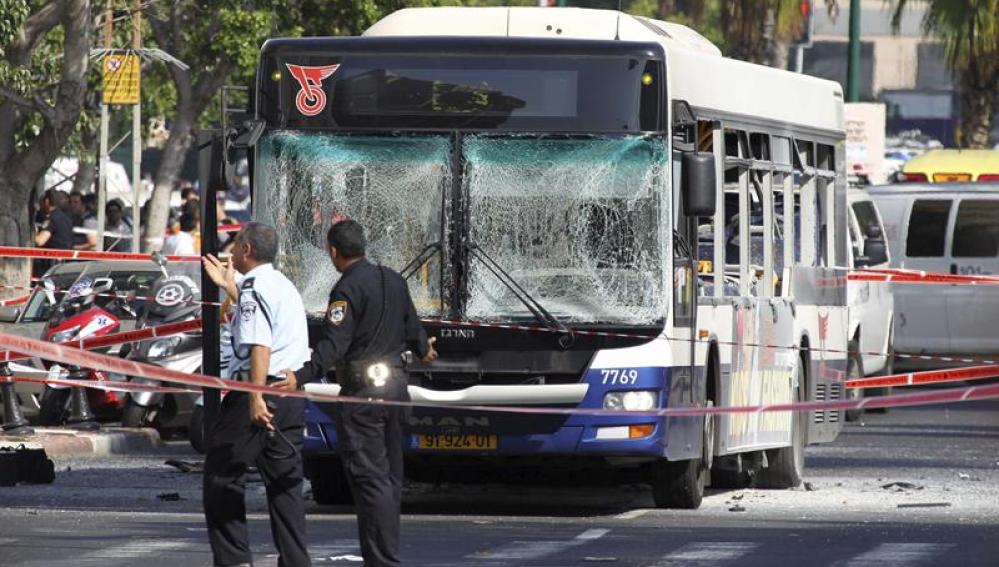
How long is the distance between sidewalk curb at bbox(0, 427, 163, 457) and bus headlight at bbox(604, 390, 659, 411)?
19.0ft

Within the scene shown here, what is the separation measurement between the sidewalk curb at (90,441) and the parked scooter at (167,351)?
1.52 ft

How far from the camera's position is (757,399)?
1588cm

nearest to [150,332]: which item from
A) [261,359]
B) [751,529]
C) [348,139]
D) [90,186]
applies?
[348,139]

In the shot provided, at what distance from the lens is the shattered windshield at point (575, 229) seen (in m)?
13.5

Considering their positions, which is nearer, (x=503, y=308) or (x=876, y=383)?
(x=503, y=308)

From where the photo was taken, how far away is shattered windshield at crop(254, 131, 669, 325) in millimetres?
13555

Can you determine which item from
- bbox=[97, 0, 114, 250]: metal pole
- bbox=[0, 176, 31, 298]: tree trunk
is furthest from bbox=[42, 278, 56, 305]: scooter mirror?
bbox=[97, 0, 114, 250]: metal pole

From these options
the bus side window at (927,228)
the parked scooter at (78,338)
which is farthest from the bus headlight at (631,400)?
the bus side window at (927,228)

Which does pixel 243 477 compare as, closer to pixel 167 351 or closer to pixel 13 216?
pixel 167 351

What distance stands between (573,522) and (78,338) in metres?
6.61

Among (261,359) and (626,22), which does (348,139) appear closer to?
(626,22)

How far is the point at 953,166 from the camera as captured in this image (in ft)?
104

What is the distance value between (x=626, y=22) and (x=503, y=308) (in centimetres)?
197

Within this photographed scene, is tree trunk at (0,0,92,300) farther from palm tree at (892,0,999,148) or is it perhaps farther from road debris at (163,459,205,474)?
palm tree at (892,0,999,148)
